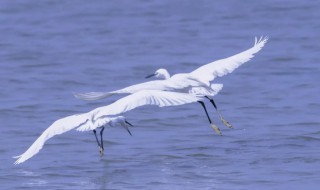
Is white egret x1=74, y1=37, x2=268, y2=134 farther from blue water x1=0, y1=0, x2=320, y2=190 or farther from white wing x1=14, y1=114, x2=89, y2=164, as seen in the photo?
blue water x1=0, y1=0, x2=320, y2=190

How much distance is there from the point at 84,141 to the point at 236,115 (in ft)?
9.19

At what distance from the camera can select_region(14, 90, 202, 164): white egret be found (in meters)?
11.3

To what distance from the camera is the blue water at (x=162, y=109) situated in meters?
11.7

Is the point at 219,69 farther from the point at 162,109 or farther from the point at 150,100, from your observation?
the point at 162,109

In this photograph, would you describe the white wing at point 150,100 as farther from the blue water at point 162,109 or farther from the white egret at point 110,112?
the blue water at point 162,109

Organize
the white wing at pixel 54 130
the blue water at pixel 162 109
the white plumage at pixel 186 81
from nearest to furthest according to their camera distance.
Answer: the white wing at pixel 54 130 → the blue water at pixel 162 109 → the white plumage at pixel 186 81

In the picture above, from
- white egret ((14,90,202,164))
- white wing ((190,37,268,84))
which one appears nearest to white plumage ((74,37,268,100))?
white wing ((190,37,268,84))

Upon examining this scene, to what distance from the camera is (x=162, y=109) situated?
1614 cm

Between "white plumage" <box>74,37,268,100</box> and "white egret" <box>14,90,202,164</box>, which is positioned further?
"white plumage" <box>74,37,268,100</box>

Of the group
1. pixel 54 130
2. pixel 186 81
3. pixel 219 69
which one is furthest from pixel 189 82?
pixel 54 130

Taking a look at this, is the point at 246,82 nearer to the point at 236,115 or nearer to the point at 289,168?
the point at 236,115

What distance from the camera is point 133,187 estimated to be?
11.0 m

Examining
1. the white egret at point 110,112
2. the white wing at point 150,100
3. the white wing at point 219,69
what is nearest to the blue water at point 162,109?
the white egret at point 110,112

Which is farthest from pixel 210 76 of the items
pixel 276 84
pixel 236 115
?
pixel 276 84
